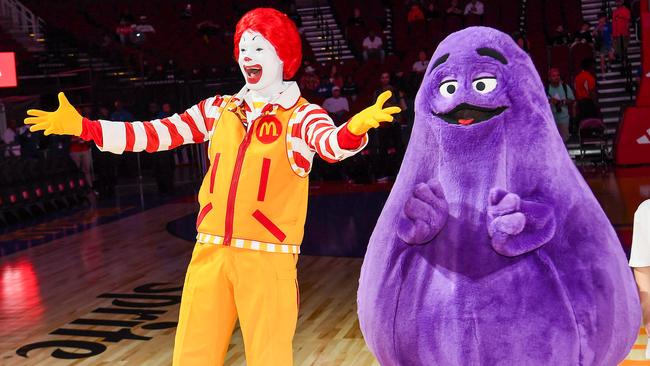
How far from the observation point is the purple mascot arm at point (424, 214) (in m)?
2.85

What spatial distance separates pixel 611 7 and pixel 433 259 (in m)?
16.0

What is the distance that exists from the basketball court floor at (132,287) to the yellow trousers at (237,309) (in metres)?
1.74

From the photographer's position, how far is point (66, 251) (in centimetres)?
937

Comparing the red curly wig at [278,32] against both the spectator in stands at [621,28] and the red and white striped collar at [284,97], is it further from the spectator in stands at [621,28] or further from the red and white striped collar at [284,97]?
the spectator in stands at [621,28]

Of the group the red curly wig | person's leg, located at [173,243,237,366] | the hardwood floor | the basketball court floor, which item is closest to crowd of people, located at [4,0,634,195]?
the basketball court floor

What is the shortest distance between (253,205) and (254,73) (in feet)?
1.58

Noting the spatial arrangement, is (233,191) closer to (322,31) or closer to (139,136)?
(139,136)

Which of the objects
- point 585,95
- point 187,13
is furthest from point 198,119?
point 187,13

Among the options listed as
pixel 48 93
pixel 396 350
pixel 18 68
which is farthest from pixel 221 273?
pixel 18 68

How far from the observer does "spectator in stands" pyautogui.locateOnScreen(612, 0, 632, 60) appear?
1516 cm

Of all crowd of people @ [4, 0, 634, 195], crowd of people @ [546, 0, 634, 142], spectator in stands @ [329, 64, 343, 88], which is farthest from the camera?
spectator in stands @ [329, 64, 343, 88]

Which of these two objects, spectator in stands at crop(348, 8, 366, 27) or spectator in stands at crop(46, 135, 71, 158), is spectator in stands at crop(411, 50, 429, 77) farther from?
spectator in stands at crop(46, 135, 71, 158)

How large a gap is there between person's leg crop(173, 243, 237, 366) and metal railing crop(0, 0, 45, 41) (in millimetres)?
18402

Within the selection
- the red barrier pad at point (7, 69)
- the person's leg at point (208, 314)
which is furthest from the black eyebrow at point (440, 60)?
the red barrier pad at point (7, 69)
